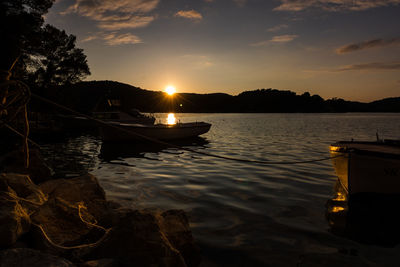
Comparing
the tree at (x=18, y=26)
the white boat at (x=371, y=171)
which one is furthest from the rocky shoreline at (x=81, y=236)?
the tree at (x=18, y=26)

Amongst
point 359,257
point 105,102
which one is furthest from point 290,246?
point 105,102

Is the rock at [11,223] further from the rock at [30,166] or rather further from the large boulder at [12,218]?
the rock at [30,166]

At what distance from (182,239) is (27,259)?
2392 mm

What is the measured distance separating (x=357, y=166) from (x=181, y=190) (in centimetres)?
540

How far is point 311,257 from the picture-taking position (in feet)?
15.8

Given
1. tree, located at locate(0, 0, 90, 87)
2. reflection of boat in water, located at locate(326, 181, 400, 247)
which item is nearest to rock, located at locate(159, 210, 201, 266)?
reflection of boat in water, located at locate(326, 181, 400, 247)

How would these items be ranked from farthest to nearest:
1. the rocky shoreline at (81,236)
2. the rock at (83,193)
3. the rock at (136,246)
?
the rock at (83,193), the rock at (136,246), the rocky shoreline at (81,236)

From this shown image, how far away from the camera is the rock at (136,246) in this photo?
3.48 metres

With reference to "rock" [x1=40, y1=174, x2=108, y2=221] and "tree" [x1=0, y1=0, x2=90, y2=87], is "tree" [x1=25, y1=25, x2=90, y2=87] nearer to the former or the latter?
Result: "tree" [x1=0, y1=0, x2=90, y2=87]

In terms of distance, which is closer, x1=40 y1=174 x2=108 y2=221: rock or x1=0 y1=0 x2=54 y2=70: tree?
x1=40 y1=174 x2=108 y2=221: rock

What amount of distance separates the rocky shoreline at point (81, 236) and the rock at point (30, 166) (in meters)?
3.07

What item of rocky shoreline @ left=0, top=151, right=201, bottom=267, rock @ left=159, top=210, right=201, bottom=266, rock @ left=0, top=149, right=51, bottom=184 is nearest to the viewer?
rocky shoreline @ left=0, top=151, right=201, bottom=267

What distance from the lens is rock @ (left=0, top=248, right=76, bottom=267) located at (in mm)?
2791

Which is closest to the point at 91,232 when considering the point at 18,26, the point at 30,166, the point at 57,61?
→ the point at 30,166
